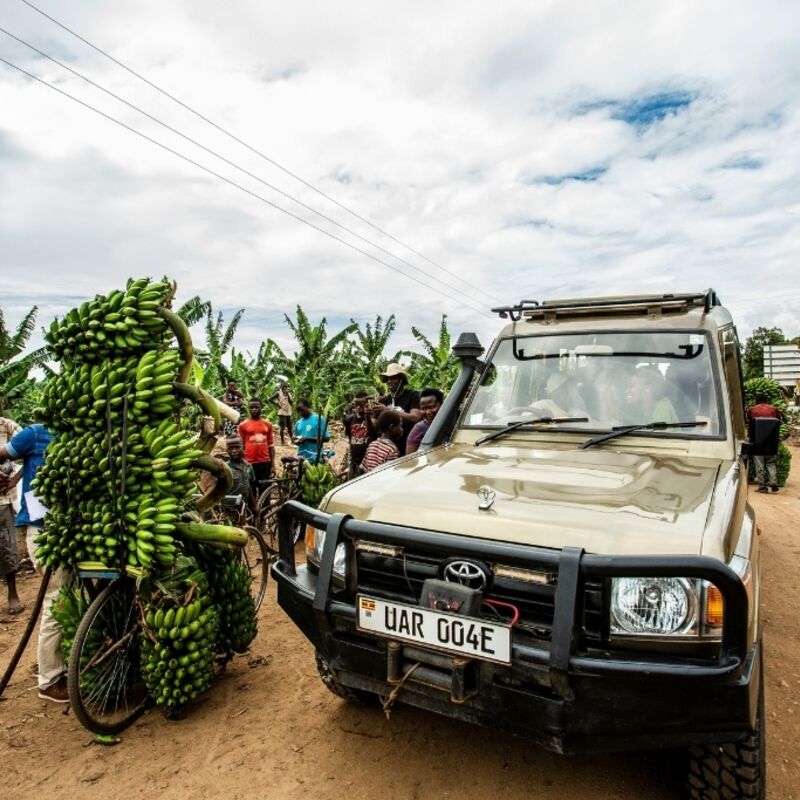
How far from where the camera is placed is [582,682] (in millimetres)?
2127

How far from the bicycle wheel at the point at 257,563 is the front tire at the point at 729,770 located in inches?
127

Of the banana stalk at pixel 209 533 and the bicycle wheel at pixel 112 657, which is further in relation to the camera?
the banana stalk at pixel 209 533

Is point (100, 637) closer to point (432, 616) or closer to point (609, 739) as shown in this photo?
point (432, 616)

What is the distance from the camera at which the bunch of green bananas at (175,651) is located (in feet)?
10.8

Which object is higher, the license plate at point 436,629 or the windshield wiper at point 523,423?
the windshield wiper at point 523,423

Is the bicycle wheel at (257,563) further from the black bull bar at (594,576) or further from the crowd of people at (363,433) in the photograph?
the black bull bar at (594,576)

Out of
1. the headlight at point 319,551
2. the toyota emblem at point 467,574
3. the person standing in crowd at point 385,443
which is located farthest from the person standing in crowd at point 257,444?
the toyota emblem at point 467,574

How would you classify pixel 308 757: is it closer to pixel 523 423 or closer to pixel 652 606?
pixel 652 606

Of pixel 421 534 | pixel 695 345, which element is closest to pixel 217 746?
pixel 421 534

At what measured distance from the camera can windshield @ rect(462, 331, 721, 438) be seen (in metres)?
3.50

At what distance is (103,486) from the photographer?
131 inches

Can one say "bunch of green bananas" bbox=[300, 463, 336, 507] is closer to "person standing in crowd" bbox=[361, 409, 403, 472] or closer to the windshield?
"person standing in crowd" bbox=[361, 409, 403, 472]

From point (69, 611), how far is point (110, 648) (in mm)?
349

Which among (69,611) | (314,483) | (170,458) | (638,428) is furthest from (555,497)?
(314,483)
